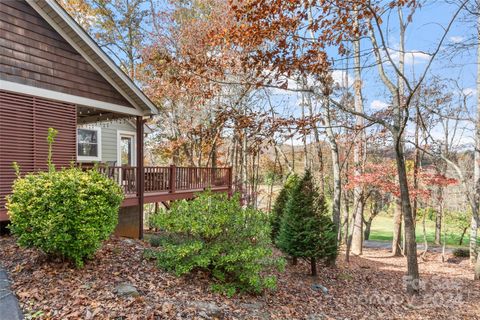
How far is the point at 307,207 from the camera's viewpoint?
8391 mm

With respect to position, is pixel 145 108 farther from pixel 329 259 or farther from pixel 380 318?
pixel 380 318

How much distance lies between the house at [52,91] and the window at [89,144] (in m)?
3.80

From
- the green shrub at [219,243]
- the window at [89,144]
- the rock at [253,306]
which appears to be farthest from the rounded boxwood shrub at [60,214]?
the window at [89,144]

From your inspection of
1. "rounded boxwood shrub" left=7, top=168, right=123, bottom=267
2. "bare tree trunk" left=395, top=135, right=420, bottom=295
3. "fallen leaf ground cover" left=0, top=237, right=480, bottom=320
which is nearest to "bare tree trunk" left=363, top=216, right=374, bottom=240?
"fallen leaf ground cover" left=0, top=237, right=480, bottom=320

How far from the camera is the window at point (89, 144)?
12762 mm

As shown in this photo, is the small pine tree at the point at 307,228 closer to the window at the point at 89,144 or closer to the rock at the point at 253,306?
the rock at the point at 253,306

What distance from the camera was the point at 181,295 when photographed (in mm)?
4602

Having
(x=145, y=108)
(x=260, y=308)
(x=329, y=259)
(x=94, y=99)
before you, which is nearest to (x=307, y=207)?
(x=329, y=259)

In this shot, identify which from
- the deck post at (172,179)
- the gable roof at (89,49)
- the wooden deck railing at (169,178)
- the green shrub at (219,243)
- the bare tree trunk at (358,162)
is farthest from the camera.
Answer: the bare tree trunk at (358,162)

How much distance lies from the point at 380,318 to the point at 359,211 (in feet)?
30.9

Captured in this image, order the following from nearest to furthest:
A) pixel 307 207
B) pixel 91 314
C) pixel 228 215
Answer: pixel 91 314 → pixel 228 215 → pixel 307 207

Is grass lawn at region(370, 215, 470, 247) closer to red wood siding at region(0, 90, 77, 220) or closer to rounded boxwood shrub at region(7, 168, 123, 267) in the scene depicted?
red wood siding at region(0, 90, 77, 220)

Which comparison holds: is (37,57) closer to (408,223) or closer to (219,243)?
(219,243)

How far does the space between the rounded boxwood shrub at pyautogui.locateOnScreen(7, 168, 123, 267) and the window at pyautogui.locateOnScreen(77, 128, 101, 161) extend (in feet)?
28.3
